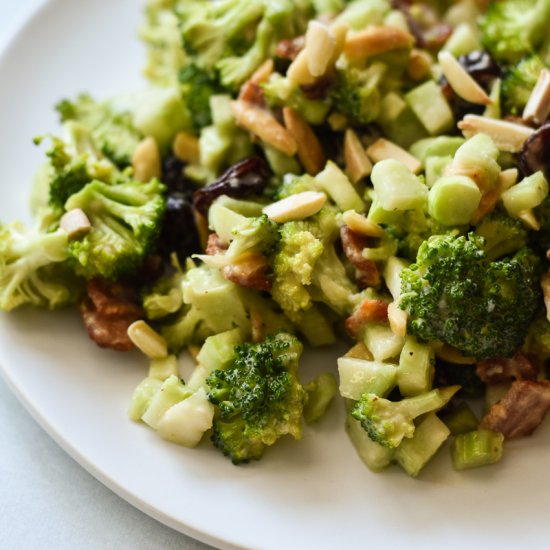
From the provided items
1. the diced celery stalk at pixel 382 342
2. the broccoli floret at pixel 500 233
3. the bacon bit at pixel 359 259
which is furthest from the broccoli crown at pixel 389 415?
the broccoli floret at pixel 500 233

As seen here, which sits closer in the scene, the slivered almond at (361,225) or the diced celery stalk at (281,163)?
the slivered almond at (361,225)

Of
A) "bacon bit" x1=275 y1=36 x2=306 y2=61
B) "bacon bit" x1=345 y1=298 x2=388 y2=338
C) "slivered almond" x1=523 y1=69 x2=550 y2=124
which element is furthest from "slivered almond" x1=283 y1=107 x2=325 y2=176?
"slivered almond" x1=523 y1=69 x2=550 y2=124

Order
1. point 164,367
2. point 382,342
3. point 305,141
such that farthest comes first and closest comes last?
1. point 305,141
2. point 164,367
3. point 382,342

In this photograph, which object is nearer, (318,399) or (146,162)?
(318,399)

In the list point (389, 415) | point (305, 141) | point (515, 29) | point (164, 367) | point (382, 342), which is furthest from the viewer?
point (515, 29)

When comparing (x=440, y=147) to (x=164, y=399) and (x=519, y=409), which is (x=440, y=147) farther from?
(x=164, y=399)

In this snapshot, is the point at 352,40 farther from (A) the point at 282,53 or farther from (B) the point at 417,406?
(B) the point at 417,406

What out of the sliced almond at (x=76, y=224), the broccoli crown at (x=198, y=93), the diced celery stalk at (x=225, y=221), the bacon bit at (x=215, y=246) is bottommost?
the bacon bit at (x=215, y=246)

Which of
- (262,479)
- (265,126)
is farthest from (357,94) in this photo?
(262,479)

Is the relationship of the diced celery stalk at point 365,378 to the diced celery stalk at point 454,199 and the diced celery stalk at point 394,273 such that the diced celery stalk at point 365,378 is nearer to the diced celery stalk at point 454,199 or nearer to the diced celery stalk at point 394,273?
the diced celery stalk at point 394,273
